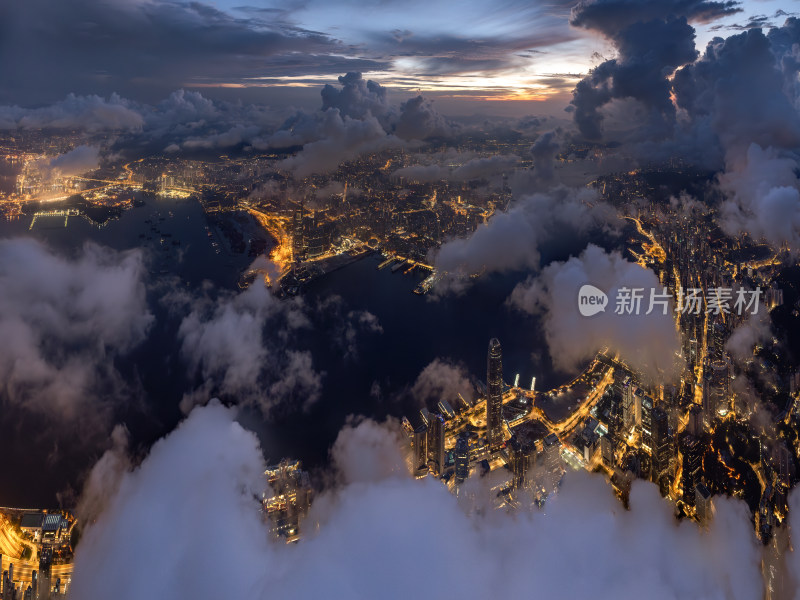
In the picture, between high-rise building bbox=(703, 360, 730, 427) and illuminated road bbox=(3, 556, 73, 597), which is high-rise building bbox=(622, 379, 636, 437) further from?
illuminated road bbox=(3, 556, 73, 597)

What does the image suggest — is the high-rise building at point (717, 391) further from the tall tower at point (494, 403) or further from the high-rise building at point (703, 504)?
the tall tower at point (494, 403)

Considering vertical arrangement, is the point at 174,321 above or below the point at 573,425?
above

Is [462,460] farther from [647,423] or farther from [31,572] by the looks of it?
[31,572]

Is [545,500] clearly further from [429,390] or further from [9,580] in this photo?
[9,580]

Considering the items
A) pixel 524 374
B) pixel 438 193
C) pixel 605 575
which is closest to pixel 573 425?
pixel 524 374

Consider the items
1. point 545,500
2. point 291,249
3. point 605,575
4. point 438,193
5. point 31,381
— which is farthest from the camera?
point 438,193

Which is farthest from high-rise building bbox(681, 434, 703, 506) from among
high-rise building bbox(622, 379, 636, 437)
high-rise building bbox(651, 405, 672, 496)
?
high-rise building bbox(622, 379, 636, 437)

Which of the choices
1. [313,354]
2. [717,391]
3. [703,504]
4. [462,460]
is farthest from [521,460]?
[717,391]
